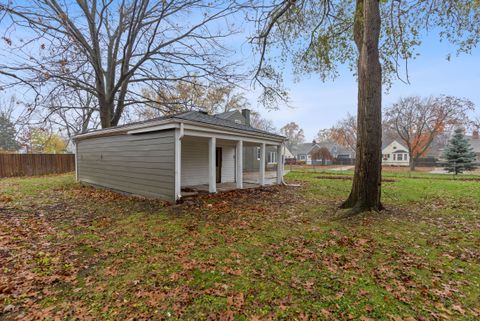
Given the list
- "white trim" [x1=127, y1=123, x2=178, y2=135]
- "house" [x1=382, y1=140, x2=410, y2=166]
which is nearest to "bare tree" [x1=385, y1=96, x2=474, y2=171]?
"house" [x1=382, y1=140, x2=410, y2=166]

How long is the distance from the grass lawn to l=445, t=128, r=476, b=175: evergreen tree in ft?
64.2

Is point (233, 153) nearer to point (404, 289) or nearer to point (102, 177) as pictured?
point (102, 177)

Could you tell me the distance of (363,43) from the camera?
223 inches

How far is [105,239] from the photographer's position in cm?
435

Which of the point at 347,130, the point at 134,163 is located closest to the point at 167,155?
the point at 134,163

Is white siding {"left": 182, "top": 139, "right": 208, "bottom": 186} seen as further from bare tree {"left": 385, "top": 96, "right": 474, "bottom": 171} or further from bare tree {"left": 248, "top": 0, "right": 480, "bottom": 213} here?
bare tree {"left": 385, "top": 96, "right": 474, "bottom": 171}

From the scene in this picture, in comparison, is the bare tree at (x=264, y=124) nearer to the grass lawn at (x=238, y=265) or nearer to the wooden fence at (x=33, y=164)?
the wooden fence at (x=33, y=164)

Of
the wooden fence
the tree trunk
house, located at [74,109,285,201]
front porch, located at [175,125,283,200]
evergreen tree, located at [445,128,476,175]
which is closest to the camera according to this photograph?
house, located at [74,109,285,201]

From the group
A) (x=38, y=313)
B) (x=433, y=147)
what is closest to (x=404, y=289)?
(x=38, y=313)

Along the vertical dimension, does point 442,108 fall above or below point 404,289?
above

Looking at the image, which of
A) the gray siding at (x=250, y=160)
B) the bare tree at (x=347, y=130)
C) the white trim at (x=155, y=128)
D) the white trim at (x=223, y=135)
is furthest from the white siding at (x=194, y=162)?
the bare tree at (x=347, y=130)

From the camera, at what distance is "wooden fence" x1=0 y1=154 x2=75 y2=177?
15281 mm

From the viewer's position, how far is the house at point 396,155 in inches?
1639

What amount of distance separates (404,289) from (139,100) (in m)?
15.7
